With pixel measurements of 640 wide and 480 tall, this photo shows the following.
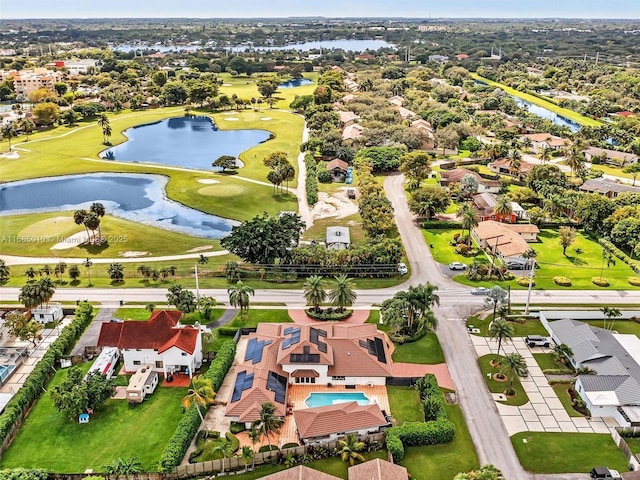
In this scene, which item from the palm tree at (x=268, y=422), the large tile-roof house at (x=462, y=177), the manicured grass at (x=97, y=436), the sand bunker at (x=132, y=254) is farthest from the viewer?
the large tile-roof house at (x=462, y=177)

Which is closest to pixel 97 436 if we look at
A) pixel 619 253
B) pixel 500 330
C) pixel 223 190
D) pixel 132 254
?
pixel 500 330

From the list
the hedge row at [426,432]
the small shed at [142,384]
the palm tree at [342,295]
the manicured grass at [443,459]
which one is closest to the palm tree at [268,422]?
the hedge row at [426,432]

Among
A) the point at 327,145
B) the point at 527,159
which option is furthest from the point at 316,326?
the point at 527,159

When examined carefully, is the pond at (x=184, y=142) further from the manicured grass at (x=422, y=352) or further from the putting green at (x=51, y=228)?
the manicured grass at (x=422, y=352)

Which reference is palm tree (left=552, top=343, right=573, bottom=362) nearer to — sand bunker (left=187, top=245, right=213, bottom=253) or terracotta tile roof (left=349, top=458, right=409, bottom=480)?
terracotta tile roof (left=349, top=458, right=409, bottom=480)

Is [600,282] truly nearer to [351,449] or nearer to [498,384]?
[498,384]

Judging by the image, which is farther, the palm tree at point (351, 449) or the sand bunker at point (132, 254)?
the sand bunker at point (132, 254)
